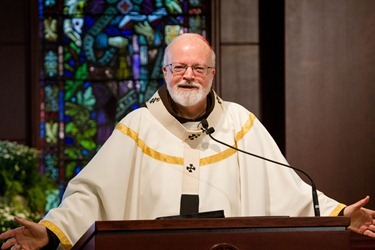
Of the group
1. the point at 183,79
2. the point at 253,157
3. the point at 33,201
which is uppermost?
the point at 183,79

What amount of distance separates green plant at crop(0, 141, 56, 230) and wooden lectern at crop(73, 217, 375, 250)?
2970 millimetres

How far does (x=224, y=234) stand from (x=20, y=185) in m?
3.33

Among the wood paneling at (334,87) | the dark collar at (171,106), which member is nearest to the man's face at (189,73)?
the dark collar at (171,106)

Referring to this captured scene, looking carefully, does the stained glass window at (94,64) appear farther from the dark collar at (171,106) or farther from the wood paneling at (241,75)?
the dark collar at (171,106)

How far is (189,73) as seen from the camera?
17.4 feet

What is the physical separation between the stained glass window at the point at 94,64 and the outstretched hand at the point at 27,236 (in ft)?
12.7

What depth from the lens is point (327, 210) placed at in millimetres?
5113

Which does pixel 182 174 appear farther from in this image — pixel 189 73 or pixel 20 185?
pixel 20 185

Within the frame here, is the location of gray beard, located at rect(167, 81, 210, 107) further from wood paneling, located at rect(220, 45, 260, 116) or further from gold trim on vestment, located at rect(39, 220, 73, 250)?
wood paneling, located at rect(220, 45, 260, 116)

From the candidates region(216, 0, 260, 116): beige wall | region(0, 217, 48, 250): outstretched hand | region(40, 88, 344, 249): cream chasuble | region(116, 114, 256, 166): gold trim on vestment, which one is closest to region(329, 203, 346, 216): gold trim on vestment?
region(40, 88, 344, 249): cream chasuble

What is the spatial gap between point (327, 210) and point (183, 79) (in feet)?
3.11

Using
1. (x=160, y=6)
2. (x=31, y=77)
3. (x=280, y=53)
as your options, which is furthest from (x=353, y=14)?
(x=31, y=77)

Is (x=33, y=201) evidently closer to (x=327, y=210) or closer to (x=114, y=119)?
(x=114, y=119)

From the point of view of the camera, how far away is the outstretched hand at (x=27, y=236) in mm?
4562
